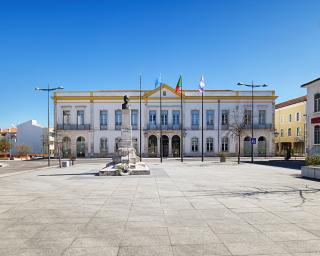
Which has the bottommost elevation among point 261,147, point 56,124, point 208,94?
point 261,147

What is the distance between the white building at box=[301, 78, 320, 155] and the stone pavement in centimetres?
2295

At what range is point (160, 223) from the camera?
6.45 m

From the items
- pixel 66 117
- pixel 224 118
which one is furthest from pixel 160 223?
pixel 66 117

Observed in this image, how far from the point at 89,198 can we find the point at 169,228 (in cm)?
451

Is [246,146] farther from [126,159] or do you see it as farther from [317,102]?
[126,159]

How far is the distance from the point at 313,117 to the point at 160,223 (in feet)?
99.4

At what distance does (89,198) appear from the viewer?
9688 millimetres

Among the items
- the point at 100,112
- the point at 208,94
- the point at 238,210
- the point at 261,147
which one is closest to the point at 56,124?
the point at 100,112

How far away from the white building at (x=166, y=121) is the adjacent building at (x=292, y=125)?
626cm

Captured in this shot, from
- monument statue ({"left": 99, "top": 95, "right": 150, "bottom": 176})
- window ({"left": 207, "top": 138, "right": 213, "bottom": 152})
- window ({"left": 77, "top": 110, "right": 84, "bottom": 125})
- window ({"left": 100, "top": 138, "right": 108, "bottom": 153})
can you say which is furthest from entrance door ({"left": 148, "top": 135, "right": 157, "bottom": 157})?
monument statue ({"left": 99, "top": 95, "right": 150, "bottom": 176})

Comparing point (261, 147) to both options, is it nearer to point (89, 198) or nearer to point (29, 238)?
point (89, 198)

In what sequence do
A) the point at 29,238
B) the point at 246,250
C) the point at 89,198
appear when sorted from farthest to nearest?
the point at 89,198 < the point at 29,238 < the point at 246,250

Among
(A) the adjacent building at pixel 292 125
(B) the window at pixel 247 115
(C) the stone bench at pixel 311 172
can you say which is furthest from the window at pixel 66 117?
(C) the stone bench at pixel 311 172

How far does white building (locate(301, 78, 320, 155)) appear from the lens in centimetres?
3033
